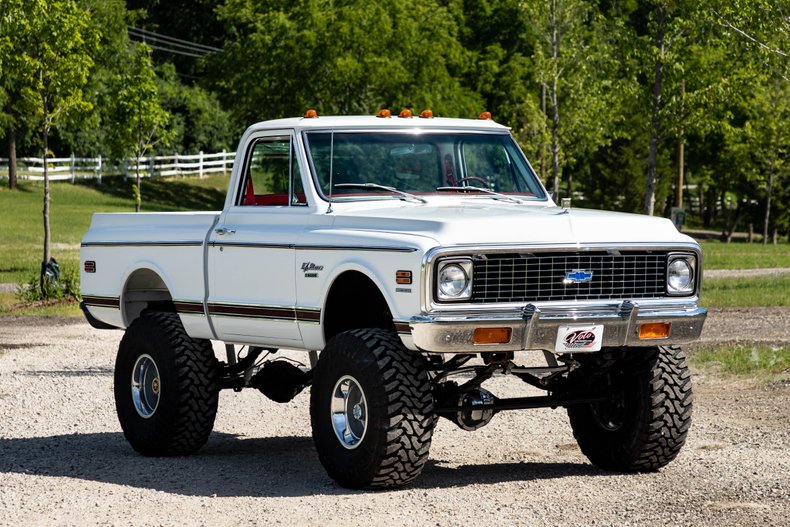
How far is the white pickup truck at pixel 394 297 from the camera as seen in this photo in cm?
791

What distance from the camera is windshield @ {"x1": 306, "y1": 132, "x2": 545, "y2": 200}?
9.24 m

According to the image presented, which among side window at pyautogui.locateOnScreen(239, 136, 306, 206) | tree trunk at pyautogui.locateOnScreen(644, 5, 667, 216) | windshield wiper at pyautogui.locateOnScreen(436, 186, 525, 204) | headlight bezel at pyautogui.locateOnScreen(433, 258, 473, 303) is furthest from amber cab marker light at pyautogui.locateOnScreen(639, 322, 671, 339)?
tree trunk at pyautogui.locateOnScreen(644, 5, 667, 216)

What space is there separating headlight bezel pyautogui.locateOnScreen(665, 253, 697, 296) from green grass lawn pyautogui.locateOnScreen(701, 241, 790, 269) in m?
25.4

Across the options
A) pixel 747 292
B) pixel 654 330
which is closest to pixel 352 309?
pixel 654 330

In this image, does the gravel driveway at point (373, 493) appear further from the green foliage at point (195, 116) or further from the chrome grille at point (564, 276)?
the green foliage at point (195, 116)

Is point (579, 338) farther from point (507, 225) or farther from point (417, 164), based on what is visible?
point (417, 164)

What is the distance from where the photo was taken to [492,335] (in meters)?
7.83

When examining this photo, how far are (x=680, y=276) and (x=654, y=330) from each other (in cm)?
43

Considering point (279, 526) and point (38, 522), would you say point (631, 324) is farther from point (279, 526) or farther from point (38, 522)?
point (38, 522)

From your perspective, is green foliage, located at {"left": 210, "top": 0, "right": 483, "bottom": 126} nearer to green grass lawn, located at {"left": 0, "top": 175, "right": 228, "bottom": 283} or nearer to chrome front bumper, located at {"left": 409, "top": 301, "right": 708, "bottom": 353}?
green grass lawn, located at {"left": 0, "top": 175, "right": 228, "bottom": 283}

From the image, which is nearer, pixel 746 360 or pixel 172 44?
pixel 746 360

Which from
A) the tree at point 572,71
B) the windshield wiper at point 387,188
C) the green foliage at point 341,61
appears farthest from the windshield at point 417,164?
the green foliage at point 341,61

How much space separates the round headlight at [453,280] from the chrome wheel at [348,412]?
800mm

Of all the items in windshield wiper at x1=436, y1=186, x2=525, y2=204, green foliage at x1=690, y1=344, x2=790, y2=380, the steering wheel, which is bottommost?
green foliage at x1=690, y1=344, x2=790, y2=380
